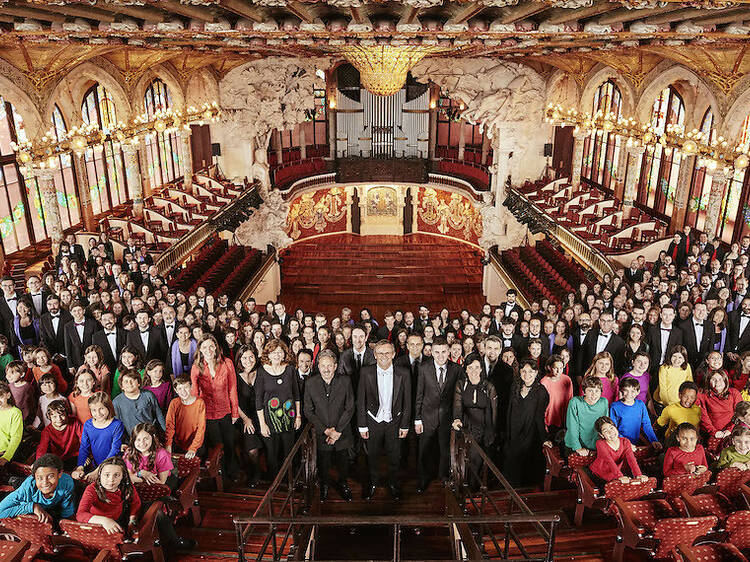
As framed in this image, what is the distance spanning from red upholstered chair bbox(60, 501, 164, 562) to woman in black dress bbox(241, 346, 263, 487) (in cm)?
173

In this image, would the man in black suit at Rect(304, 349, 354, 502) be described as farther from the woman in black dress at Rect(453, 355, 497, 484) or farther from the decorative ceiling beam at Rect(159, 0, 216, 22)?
the decorative ceiling beam at Rect(159, 0, 216, 22)

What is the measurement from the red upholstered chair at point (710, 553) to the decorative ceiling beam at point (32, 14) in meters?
8.30

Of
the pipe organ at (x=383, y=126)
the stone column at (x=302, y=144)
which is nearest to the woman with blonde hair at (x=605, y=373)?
the pipe organ at (x=383, y=126)

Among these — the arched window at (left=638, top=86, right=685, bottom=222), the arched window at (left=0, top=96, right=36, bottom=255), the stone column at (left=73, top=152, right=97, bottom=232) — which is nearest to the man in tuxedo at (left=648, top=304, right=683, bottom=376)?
the arched window at (left=638, top=86, right=685, bottom=222)

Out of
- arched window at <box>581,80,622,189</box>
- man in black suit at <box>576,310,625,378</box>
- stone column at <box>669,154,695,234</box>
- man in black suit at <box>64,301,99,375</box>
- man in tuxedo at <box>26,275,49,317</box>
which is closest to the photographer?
man in black suit at <box>576,310,625,378</box>

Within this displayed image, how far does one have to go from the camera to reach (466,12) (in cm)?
709

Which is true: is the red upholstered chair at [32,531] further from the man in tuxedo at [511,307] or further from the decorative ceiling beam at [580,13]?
the decorative ceiling beam at [580,13]

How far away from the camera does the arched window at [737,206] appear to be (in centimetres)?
1443

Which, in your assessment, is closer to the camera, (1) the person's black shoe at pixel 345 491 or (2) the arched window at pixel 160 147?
(1) the person's black shoe at pixel 345 491

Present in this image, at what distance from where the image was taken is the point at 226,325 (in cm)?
816

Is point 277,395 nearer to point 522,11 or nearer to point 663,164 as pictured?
Answer: point 522,11

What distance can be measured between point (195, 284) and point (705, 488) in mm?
12354

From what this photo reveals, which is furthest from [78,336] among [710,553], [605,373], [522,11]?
[710,553]

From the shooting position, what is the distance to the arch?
15812mm
